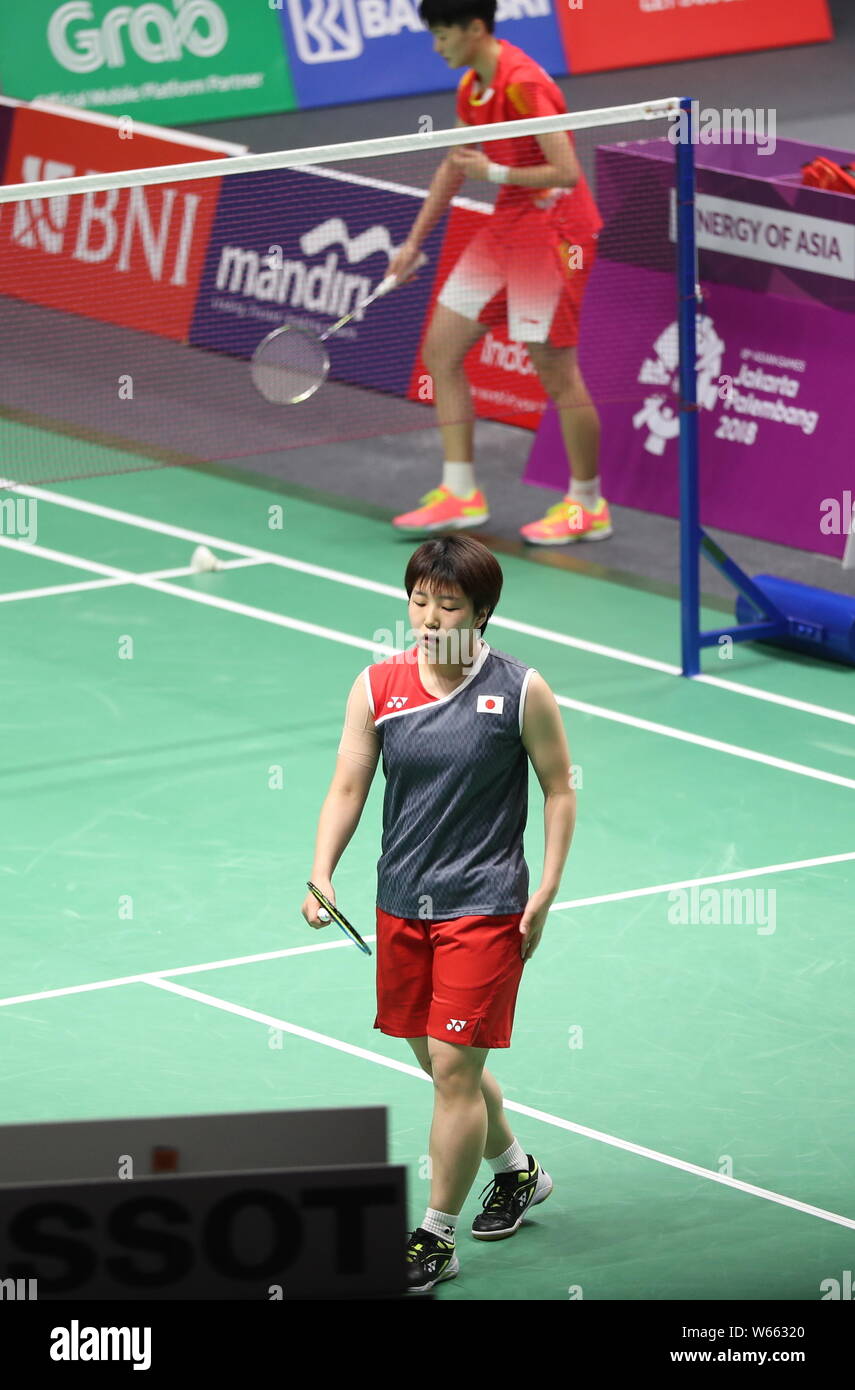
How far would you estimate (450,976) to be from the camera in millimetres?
6566

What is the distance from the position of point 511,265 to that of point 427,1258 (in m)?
7.33

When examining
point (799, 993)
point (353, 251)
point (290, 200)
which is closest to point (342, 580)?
point (353, 251)

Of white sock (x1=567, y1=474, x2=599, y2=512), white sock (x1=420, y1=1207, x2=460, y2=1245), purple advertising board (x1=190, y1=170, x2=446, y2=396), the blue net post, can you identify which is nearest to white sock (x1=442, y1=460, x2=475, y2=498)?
white sock (x1=567, y1=474, x2=599, y2=512)

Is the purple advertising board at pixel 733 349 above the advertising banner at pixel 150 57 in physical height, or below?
below

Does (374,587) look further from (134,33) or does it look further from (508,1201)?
(134,33)

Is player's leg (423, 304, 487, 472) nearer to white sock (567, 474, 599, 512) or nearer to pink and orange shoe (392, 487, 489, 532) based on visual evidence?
pink and orange shoe (392, 487, 489, 532)

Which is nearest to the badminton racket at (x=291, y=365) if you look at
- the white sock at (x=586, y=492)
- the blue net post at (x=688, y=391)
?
the blue net post at (x=688, y=391)

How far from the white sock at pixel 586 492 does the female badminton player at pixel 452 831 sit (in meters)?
7.11

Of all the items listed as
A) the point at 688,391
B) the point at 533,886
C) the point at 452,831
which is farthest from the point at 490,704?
the point at 688,391

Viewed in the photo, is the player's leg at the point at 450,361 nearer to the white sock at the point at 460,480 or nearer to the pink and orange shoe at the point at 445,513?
the white sock at the point at 460,480

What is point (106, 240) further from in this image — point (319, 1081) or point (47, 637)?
point (319, 1081)

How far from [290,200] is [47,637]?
16.2 ft

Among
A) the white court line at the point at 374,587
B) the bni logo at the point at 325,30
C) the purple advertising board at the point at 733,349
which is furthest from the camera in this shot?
the bni logo at the point at 325,30

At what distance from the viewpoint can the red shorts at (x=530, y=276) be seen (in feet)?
42.5
